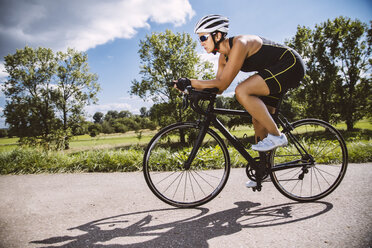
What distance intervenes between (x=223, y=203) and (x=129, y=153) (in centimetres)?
315

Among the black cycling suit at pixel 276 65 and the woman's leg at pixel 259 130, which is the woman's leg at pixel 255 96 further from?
the woman's leg at pixel 259 130

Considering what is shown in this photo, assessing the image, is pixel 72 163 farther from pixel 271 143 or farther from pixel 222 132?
pixel 271 143

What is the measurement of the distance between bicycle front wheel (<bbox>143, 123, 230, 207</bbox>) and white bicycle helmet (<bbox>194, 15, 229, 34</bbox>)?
1.25m

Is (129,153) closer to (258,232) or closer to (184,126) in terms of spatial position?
(184,126)

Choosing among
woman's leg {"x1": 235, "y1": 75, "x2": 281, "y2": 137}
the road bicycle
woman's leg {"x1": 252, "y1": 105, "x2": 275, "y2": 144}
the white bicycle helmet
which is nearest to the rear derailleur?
the road bicycle

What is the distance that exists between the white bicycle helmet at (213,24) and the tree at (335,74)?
28943 millimetres

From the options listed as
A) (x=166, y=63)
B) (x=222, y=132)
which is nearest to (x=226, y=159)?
(x=222, y=132)

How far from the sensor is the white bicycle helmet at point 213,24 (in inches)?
98.8

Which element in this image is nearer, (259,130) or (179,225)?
(179,225)

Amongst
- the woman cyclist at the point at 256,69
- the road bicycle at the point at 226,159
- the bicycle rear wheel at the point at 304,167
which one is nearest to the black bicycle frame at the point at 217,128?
the road bicycle at the point at 226,159

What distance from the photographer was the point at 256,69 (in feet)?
8.46

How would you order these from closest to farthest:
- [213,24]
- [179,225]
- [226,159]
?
1. [179,225]
2. [213,24]
3. [226,159]

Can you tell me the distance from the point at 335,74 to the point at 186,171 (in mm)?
32245

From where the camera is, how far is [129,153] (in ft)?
16.8
